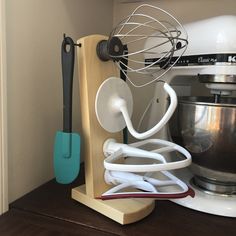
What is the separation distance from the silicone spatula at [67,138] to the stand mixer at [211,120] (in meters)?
0.22

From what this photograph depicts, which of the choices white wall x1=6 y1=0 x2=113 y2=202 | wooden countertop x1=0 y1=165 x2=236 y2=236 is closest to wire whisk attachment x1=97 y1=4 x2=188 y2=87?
white wall x1=6 y1=0 x2=113 y2=202

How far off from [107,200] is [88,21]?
1.68 ft

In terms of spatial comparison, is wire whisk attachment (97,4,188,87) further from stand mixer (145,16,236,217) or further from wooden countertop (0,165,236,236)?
wooden countertop (0,165,236,236)

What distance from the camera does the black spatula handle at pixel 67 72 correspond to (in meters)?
0.54

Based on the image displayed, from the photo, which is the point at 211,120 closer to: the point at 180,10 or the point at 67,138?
the point at 67,138

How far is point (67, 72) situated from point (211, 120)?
0.93 feet

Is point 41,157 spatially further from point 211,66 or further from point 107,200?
point 211,66

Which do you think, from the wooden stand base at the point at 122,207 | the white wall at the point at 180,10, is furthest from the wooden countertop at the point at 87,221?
the white wall at the point at 180,10

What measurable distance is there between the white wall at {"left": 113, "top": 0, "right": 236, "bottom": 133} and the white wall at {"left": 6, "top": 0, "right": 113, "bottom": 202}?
234mm

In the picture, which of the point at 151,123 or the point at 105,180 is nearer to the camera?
the point at 105,180

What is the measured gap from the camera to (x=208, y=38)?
56 cm

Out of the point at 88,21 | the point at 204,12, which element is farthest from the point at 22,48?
the point at 204,12

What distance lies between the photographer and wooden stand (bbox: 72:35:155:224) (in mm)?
541

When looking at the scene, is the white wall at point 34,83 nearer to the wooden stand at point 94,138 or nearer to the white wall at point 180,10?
the wooden stand at point 94,138
